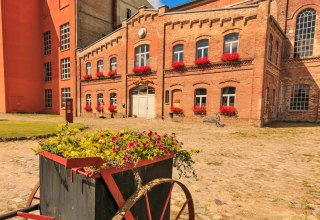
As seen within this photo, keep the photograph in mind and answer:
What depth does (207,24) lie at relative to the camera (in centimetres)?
1491

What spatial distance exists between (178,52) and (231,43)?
4314 mm

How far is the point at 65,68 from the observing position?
24594 millimetres

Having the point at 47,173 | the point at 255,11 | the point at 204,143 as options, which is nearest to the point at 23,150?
the point at 47,173

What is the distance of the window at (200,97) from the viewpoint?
1534cm

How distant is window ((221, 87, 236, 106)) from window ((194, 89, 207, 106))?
54.6 inches

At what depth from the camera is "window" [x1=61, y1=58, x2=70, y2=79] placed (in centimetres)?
2427

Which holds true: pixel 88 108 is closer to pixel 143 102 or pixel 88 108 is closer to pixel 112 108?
pixel 112 108

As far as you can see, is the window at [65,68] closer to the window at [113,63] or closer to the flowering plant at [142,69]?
the window at [113,63]

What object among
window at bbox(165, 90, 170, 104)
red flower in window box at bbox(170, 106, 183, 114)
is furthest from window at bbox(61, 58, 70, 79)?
red flower in window box at bbox(170, 106, 183, 114)

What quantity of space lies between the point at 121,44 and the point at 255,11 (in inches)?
480

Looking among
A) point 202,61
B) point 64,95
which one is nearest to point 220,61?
point 202,61

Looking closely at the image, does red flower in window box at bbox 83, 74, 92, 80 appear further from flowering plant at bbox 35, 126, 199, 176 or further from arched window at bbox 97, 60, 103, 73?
flowering plant at bbox 35, 126, 199, 176

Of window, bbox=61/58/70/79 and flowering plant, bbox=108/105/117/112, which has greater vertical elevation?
window, bbox=61/58/70/79

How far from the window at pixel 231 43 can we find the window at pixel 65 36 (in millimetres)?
18680
